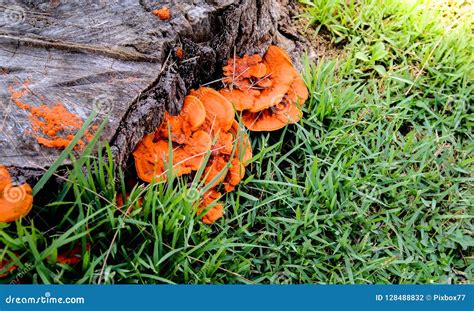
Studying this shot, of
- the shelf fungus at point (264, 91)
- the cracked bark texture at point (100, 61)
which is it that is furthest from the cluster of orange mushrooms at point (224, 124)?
the cracked bark texture at point (100, 61)

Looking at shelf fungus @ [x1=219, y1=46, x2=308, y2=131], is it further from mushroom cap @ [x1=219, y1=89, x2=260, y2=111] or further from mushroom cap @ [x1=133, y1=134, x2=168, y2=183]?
mushroom cap @ [x1=133, y1=134, x2=168, y2=183]

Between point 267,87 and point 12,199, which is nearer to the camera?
point 12,199

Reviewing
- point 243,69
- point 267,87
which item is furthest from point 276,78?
point 243,69

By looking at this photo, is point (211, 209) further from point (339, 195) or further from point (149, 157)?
point (339, 195)

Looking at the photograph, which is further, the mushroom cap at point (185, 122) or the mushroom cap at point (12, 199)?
the mushroom cap at point (185, 122)

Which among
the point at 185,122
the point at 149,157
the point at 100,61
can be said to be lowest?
the point at 149,157

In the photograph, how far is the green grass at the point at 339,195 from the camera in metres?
2.40

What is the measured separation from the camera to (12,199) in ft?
6.95

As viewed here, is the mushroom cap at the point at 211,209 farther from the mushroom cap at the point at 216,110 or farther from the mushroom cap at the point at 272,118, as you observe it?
the mushroom cap at the point at 272,118

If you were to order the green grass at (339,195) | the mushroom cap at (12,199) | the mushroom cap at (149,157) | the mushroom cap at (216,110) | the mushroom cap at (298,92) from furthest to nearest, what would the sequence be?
the mushroom cap at (298,92) → the mushroom cap at (216,110) → the mushroom cap at (149,157) → the green grass at (339,195) → the mushroom cap at (12,199)

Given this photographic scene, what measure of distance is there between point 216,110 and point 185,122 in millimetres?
210

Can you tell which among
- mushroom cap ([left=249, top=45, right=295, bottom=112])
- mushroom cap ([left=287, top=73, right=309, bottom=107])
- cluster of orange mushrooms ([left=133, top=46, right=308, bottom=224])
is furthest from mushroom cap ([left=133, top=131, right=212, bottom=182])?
mushroom cap ([left=287, top=73, right=309, bottom=107])

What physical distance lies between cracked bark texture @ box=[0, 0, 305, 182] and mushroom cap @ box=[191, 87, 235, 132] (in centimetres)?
14

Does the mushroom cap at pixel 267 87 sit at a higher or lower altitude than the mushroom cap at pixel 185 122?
higher
